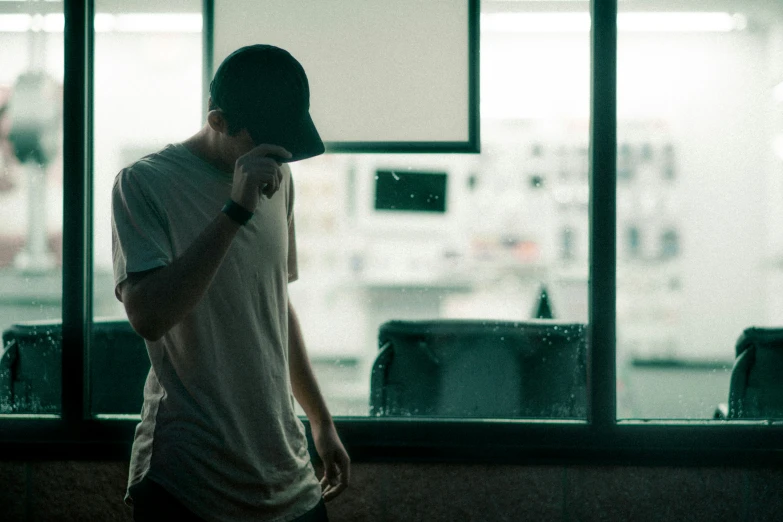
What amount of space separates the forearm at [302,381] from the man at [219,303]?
0.17 metres

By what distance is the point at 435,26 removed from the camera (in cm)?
278

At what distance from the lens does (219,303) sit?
157cm

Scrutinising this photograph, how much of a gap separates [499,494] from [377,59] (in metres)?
1.72

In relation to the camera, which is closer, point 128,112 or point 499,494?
point 499,494

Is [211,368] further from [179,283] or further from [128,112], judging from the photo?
[128,112]

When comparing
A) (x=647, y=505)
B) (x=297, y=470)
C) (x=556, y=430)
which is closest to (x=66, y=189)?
(x=297, y=470)

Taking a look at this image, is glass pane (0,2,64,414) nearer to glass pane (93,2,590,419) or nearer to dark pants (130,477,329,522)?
glass pane (93,2,590,419)

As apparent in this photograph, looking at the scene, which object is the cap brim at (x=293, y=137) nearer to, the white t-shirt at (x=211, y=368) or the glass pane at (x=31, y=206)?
the white t-shirt at (x=211, y=368)

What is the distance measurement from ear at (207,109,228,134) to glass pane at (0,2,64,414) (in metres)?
1.53

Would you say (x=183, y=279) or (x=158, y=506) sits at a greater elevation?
(x=183, y=279)

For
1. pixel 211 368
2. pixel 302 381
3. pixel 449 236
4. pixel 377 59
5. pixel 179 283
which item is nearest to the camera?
pixel 179 283

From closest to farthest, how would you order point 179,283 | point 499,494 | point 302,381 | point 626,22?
point 179,283 → point 302,381 → point 499,494 → point 626,22

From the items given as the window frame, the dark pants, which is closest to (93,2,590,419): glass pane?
the window frame

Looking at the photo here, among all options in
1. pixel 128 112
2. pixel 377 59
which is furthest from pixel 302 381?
pixel 128 112
